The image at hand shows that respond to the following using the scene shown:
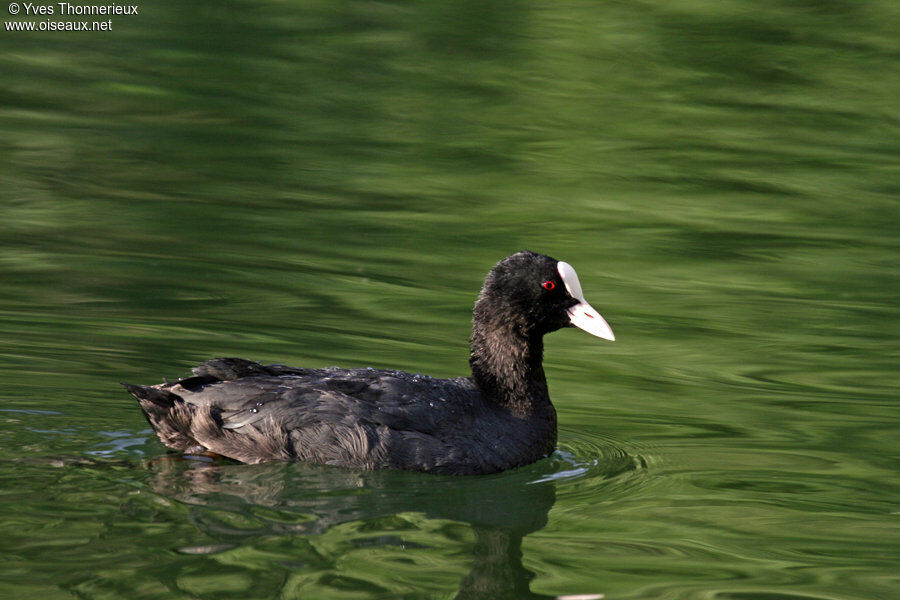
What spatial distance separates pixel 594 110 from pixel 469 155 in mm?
2027

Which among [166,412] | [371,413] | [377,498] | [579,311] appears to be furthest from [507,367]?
[166,412]

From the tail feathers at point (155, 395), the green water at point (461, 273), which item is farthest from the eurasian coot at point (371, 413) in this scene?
the green water at point (461, 273)

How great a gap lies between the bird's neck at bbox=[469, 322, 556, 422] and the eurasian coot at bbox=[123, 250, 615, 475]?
1 centimetres

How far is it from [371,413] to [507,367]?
98cm

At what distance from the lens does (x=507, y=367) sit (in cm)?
745

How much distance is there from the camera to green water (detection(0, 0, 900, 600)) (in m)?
5.89

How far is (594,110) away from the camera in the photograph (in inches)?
579

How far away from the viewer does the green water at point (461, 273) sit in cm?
589

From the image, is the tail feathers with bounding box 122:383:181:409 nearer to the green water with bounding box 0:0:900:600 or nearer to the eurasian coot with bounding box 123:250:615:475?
the eurasian coot with bounding box 123:250:615:475

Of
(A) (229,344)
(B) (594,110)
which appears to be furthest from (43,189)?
(B) (594,110)

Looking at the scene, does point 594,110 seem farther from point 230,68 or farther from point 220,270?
point 220,270

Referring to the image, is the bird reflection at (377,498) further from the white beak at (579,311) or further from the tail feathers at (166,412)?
the white beak at (579,311)

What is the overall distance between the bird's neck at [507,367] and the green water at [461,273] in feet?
1.30

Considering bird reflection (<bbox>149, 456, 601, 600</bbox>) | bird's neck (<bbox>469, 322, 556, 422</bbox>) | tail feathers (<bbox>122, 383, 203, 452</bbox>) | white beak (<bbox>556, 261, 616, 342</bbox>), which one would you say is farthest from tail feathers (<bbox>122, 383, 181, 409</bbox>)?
white beak (<bbox>556, 261, 616, 342</bbox>)
